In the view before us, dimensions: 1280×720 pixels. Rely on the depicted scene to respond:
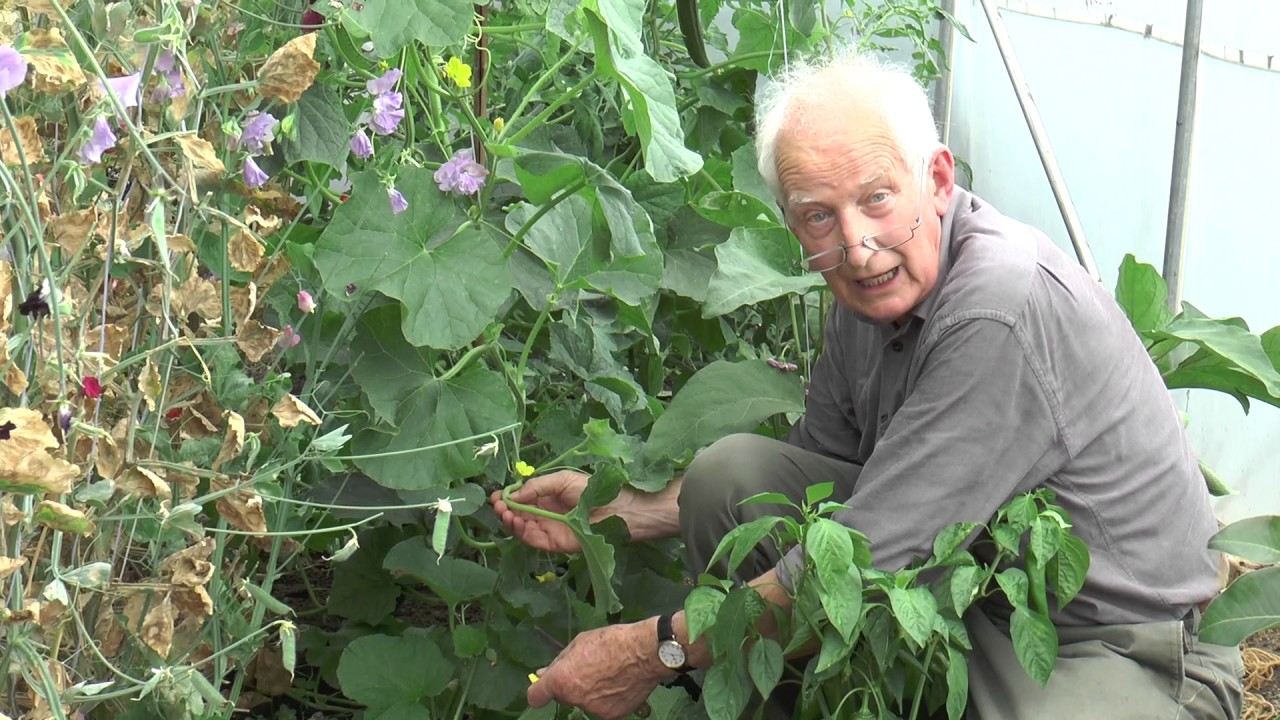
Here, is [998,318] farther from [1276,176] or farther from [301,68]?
[1276,176]

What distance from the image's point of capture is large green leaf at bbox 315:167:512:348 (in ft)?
5.42

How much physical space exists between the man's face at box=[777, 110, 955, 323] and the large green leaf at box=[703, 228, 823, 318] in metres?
0.24

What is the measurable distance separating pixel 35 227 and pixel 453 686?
1136mm

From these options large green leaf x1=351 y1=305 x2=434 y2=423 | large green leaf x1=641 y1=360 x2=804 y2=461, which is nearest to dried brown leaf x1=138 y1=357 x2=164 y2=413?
large green leaf x1=351 y1=305 x2=434 y2=423

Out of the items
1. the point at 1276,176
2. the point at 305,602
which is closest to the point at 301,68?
the point at 305,602

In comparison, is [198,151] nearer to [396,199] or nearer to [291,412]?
[291,412]

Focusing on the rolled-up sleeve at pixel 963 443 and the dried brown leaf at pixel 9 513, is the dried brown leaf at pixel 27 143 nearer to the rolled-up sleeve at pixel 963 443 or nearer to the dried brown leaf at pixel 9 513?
the dried brown leaf at pixel 9 513

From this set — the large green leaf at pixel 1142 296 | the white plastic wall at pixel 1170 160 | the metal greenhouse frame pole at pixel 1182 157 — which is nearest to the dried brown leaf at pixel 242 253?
the large green leaf at pixel 1142 296

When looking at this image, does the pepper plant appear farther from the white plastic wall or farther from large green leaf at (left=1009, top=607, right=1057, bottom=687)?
the white plastic wall

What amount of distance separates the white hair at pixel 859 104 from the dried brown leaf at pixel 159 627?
836 mm

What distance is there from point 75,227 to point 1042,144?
7.18 ft

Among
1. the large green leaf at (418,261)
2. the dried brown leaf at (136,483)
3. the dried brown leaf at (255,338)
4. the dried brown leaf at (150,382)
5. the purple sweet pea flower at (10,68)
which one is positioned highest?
the purple sweet pea flower at (10,68)

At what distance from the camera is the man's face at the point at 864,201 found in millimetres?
1661

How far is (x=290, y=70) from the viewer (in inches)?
52.9
